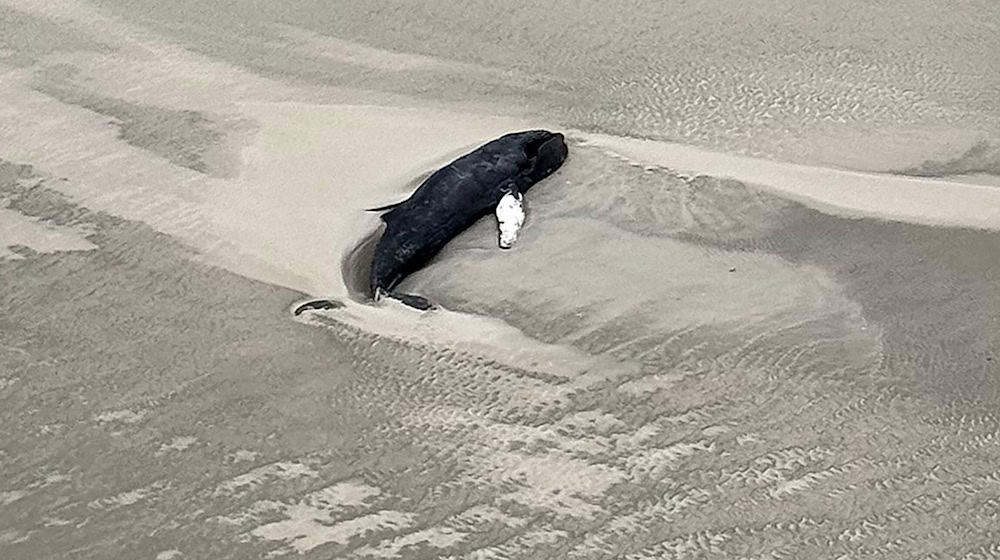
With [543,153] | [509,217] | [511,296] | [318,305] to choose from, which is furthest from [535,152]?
[318,305]

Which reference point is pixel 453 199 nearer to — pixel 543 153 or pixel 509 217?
pixel 509 217

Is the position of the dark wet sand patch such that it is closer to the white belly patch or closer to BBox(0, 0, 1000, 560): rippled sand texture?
BBox(0, 0, 1000, 560): rippled sand texture

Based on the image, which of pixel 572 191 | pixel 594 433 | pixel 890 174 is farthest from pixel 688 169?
pixel 594 433

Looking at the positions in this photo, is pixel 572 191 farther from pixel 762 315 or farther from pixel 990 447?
pixel 990 447

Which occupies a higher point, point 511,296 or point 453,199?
point 453,199

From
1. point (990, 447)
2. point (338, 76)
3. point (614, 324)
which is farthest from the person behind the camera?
point (338, 76)

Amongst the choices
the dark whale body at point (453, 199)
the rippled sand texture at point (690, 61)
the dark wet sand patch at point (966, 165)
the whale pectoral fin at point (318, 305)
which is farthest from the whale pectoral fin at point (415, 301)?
the dark wet sand patch at point (966, 165)
